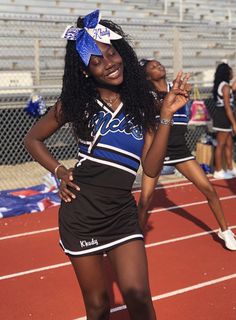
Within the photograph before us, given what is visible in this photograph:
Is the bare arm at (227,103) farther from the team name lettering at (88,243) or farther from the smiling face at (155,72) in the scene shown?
the team name lettering at (88,243)

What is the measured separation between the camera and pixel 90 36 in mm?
2641

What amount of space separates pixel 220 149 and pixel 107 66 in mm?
6695

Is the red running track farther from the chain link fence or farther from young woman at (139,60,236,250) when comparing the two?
the chain link fence

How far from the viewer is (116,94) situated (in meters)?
2.74

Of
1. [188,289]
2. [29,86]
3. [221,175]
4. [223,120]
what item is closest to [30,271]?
[188,289]

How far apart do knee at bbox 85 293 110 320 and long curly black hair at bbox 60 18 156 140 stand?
79cm

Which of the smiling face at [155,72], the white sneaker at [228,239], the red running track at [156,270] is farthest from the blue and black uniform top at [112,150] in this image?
the white sneaker at [228,239]

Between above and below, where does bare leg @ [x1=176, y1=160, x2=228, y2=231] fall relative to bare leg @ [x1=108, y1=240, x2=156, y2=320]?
below

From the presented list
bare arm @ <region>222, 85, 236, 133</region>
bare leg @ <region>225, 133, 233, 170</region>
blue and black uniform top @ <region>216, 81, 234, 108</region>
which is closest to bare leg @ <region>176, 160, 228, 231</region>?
bare arm @ <region>222, 85, 236, 133</region>

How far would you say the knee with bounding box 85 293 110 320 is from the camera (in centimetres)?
268

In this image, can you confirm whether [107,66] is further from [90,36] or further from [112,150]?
[112,150]

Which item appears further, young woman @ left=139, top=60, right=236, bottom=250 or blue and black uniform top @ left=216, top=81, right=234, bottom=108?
blue and black uniform top @ left=216, top=81, right=234, bottom=108

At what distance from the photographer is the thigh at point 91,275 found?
2.65m

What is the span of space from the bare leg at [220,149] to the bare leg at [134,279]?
6.63 metres
